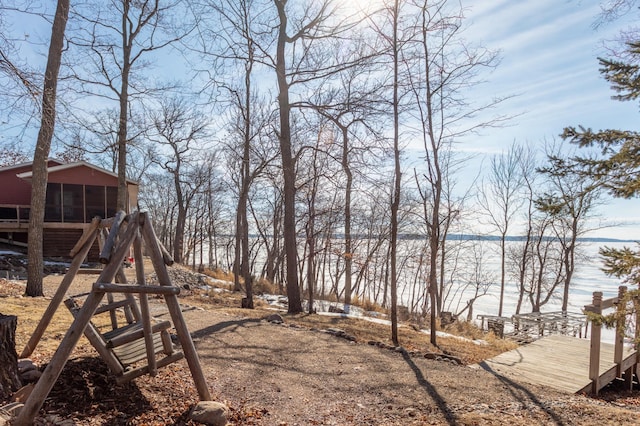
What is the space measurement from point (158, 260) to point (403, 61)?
7.59 metres

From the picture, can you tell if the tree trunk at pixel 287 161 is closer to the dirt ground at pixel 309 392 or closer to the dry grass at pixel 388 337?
the dry grass at pixel 388 337

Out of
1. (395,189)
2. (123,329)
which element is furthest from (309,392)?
(395,189)

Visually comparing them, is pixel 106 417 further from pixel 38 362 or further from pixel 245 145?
pixel 245 145

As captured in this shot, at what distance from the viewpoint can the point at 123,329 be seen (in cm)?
415

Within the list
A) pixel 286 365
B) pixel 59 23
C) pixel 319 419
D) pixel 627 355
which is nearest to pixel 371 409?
pixel 319 419

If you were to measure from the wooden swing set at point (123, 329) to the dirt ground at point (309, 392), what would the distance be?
0.24 m

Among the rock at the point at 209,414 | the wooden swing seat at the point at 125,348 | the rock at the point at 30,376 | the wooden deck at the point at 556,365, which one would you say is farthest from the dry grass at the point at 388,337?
the rock at the point at 30,376

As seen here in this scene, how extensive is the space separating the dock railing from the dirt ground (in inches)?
45.5

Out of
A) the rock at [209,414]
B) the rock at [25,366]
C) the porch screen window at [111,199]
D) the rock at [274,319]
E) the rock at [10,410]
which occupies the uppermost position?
the porch screen window at [111,199]

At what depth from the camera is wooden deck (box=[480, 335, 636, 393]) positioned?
6664 millimetres

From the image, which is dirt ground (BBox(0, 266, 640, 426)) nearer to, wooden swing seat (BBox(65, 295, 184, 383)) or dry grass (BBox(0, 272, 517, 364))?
dry grass (BBox(0, 272, 517, 364))

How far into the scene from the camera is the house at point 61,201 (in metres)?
17.5

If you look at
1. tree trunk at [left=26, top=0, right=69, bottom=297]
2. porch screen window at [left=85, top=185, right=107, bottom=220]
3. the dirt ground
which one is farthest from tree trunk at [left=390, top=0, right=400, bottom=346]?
porch screen window at [left=85, top=185, right=107, bottom=220]

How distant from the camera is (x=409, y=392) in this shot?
15.7ft
